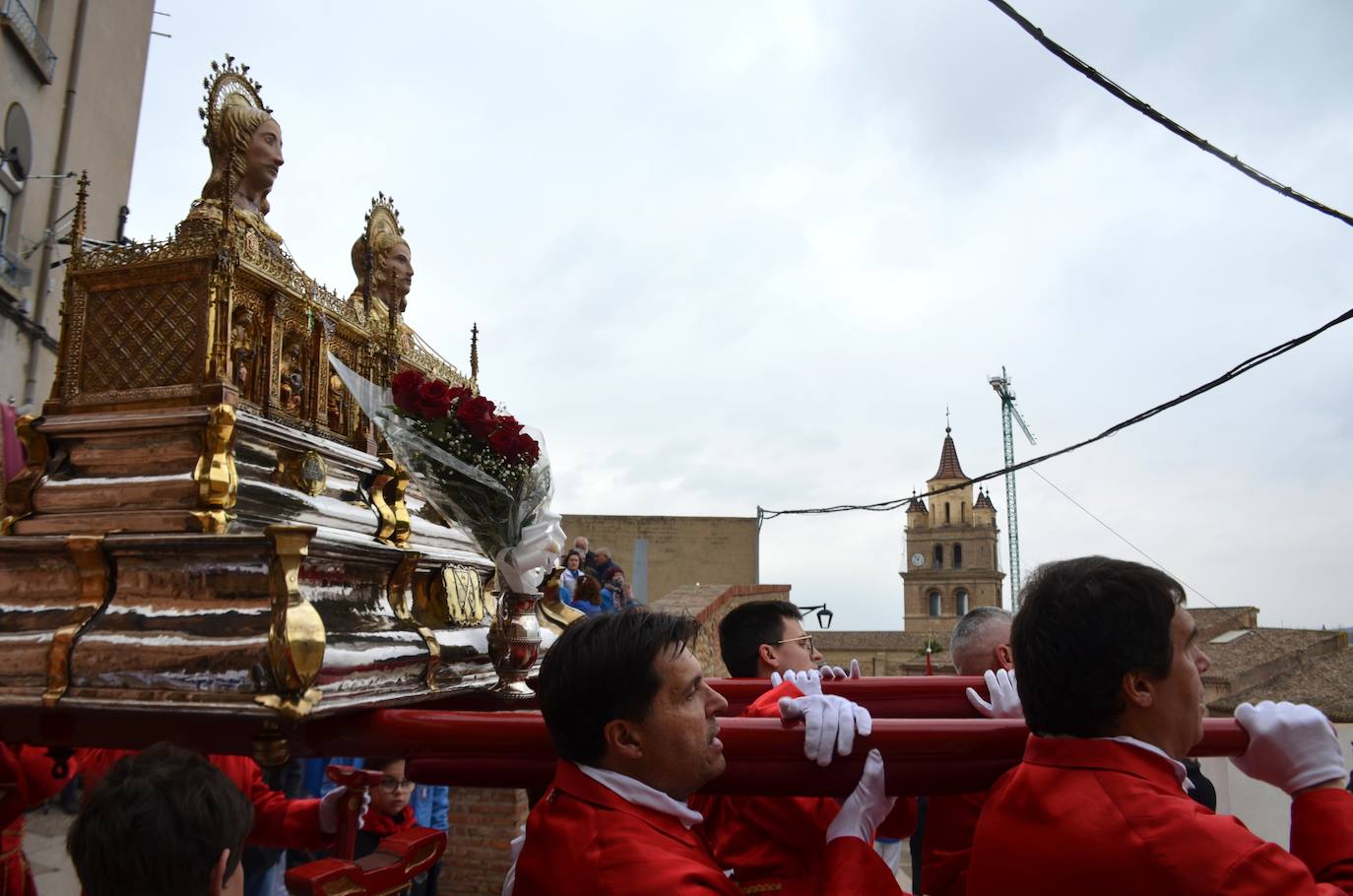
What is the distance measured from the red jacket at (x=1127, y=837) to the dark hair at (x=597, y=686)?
629 millimetres

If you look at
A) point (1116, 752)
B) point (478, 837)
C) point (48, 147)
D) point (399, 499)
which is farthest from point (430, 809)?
point (48, 147)

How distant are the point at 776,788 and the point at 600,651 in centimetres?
39

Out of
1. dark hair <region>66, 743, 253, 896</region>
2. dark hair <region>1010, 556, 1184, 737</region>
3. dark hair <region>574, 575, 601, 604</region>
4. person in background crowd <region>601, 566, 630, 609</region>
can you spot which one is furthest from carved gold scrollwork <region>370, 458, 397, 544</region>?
person in background crowd <region>601, 566, 630, 609</region>

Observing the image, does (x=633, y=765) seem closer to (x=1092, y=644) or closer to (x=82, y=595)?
(x=1092, y=644)

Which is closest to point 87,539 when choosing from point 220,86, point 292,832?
point 292,832

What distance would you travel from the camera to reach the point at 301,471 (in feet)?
9.32

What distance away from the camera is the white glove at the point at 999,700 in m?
2.12

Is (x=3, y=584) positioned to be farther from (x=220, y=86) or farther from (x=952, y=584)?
(x=952, y=584)

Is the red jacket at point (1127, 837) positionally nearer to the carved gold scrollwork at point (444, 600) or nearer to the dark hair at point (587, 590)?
the carved gold scrollwork at point (444, 600)

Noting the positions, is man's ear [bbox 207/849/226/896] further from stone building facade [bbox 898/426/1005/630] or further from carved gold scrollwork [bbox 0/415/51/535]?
stone building facade [bbox 898/426/1005/630]

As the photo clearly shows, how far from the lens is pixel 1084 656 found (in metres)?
1.55

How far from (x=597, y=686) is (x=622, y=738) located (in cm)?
10

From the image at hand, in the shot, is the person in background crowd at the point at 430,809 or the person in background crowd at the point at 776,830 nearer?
the person in background crowd at the point at 776,830

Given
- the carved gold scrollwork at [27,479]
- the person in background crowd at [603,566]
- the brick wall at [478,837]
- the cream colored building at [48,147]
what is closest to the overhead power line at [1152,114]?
the carved gold scrollwork at [27,479]
